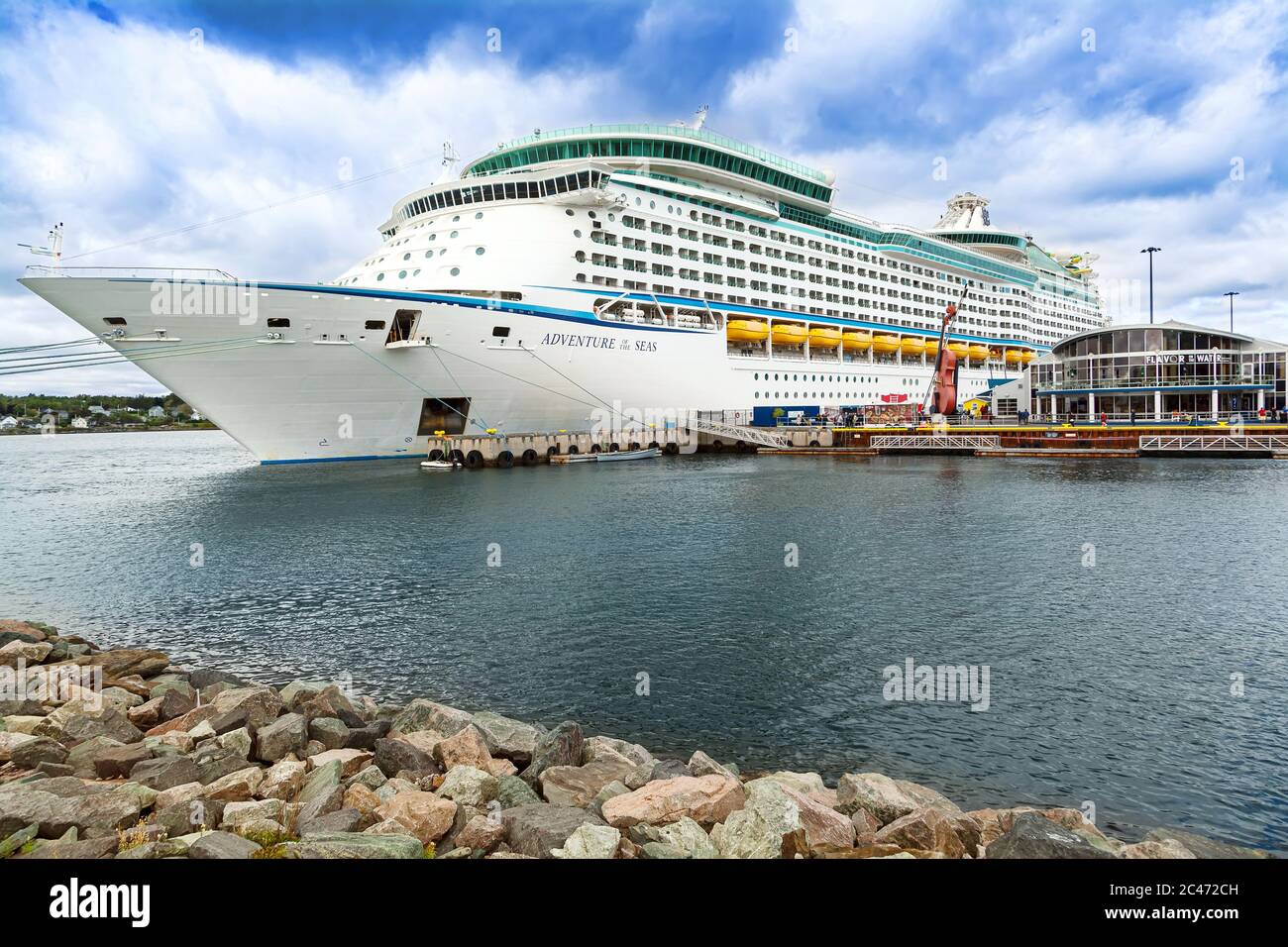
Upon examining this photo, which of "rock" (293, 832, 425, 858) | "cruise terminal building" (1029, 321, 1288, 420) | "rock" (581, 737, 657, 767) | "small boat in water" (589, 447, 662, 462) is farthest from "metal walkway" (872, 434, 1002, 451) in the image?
"rock" (293, 832, 425, 858)

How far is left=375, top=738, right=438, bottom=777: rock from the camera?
23.5 feet

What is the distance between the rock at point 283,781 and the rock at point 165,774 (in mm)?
633

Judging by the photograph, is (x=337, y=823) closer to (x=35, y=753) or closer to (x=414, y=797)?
(x=414, y=797)

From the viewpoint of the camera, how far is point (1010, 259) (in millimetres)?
81625

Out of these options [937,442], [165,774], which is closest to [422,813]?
[165,774]

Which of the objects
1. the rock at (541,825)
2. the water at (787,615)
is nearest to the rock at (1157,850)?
the water at (787,615)

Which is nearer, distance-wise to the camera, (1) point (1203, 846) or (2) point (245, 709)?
(1) point (1203, 846)

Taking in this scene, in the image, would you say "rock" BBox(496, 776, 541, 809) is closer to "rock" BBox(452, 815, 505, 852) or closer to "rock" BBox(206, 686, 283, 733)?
"rock" BBox(452, 815, 505, 852)

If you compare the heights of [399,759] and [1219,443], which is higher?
[1219,443]

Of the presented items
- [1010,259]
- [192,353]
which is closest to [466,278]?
[192,353]

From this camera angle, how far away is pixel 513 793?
6602 mm

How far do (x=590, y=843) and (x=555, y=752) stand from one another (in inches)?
82.4

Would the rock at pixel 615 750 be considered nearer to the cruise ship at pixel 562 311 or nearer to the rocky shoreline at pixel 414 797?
the rocky shoreline at pixel 414 797

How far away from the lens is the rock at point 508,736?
25.6ft
